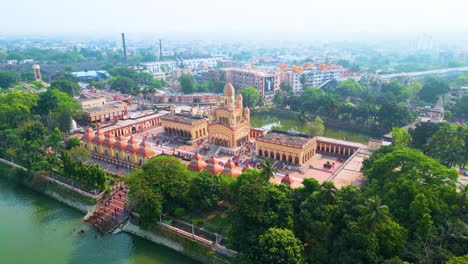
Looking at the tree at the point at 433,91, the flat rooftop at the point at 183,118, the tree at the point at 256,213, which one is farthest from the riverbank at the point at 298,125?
the tree at the point at 256,213

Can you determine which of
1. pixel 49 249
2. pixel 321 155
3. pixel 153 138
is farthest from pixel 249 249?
pixel 153 138

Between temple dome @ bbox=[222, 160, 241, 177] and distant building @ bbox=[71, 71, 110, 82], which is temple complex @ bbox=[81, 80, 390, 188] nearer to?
temple dome @ bbox=[222, 160, 241, 177]

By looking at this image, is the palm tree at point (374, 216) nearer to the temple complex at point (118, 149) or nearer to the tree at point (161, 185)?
the tree at point (161, 185)

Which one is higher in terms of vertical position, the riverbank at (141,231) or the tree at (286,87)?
the tree at (286,87)

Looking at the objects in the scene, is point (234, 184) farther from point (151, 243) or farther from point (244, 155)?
point (244, 155)

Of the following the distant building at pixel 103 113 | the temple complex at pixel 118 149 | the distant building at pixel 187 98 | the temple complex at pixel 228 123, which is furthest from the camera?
the distant building at pixel 187 98

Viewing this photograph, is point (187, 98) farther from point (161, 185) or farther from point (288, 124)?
point (161, 185)
